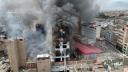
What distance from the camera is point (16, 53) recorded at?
64.7 feet

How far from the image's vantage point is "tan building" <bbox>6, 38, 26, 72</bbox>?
19.5 meters

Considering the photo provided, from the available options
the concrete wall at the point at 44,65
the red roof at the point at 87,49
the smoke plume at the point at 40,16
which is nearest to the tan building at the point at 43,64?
the concrete wall at the point at 44,65

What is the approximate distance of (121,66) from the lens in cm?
1925

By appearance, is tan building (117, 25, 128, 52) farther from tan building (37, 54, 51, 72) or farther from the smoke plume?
tan building (37, 54, 51, 72)

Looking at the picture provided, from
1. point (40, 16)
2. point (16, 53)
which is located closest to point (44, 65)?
point (16, 53)

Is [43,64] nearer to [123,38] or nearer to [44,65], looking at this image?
[44,65]

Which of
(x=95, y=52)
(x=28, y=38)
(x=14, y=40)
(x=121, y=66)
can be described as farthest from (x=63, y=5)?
(x=121, y=66)

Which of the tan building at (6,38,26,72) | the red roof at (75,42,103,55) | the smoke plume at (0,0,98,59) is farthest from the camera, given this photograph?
the smoke plume at (0,0,98,59)

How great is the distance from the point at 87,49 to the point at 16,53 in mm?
8063

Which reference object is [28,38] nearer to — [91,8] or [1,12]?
[91,8]

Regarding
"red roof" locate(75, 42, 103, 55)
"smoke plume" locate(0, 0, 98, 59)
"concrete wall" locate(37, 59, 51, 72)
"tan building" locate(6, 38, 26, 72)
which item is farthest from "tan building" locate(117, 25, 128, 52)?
"tan building" locate(6, 38, 26, 72)

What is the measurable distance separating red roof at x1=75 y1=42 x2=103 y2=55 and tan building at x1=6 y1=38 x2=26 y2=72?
21.2 feet

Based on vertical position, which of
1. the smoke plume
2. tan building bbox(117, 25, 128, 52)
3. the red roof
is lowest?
the red roof

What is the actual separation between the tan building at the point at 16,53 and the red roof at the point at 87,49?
647 centimetres
